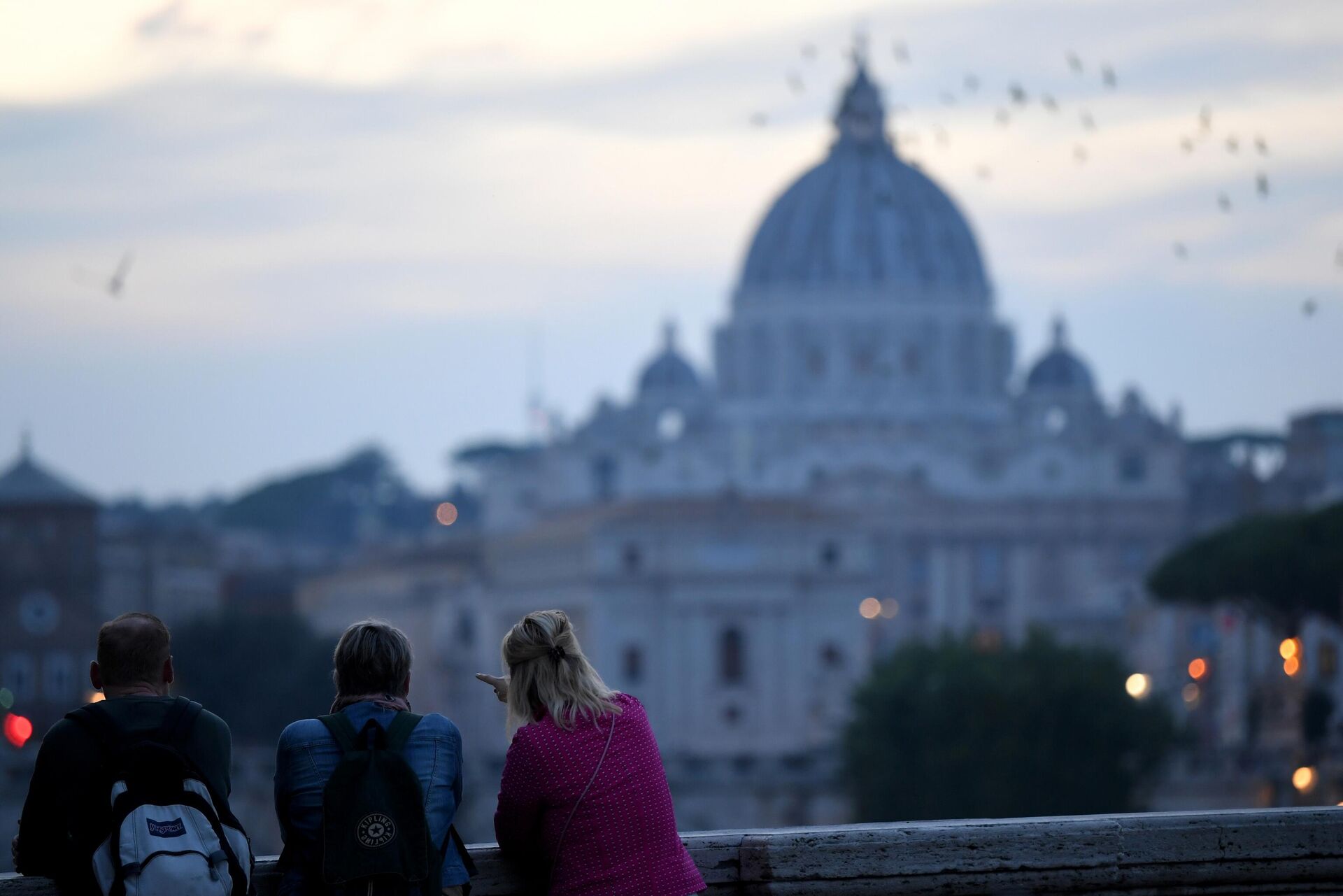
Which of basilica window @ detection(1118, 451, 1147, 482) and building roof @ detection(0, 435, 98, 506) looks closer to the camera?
building roof @ detection(0, 435, 98, 506)

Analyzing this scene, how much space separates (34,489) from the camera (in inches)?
3287

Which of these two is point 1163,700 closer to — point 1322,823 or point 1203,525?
point 1203,525

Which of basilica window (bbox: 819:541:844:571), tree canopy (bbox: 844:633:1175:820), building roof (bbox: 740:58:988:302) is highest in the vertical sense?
building roof (bbox: 740:58:988:302)

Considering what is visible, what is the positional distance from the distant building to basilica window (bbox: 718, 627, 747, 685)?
15.3 metres

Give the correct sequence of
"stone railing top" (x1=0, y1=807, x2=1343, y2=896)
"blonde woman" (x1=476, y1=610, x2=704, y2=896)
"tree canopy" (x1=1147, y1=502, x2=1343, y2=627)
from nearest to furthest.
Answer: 1. "blonde woman" (x1=476, y1=610, x2=704, y2=896)
2. "stone railing top" (x1=0, y1=807, x2=1343, y2=896)
3. "tree canopy" (x1=1147, y1=502, x2=1343, y2=627)

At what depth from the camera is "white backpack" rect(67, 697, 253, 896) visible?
7062mm

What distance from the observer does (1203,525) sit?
3959 inches

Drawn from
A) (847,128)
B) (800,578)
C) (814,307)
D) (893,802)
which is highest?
(847,128)

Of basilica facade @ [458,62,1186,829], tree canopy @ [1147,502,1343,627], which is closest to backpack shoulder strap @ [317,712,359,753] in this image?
tree canopy @ [1147,502,1343,627]

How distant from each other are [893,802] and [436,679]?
32604mm

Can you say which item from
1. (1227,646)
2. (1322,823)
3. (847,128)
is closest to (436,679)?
(1227,646)

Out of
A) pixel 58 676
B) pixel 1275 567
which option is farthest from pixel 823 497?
pixel 1275 567

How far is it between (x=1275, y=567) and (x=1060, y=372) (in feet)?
217

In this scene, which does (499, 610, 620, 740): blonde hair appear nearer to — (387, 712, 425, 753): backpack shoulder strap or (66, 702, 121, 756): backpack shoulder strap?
(387, 712, 425, 753): backpack shoulder strap
